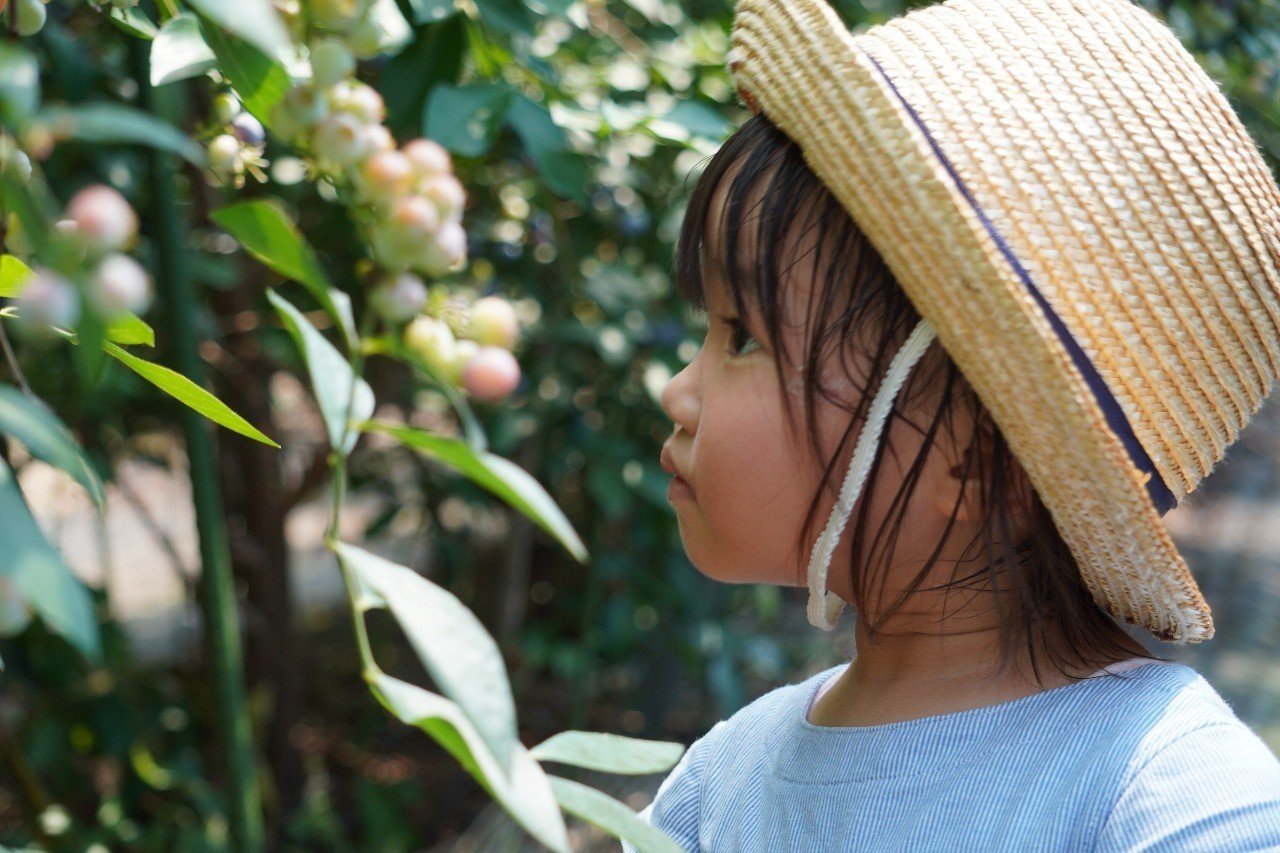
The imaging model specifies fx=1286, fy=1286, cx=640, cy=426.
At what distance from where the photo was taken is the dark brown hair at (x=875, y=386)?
712 millimetres

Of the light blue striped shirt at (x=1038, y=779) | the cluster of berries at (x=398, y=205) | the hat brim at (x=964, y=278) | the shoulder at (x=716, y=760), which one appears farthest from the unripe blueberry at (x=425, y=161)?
the shoulder at (x=716, y=760)

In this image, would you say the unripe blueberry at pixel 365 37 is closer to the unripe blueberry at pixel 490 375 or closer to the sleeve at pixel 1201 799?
the unripe blueberry at pixel 490 375

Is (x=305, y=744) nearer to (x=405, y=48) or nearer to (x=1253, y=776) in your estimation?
(x=405, y=48)

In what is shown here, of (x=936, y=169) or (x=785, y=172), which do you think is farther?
(x=785, y=172)

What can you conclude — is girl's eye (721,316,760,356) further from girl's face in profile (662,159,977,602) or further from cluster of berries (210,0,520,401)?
cluster of berries (210,0,520,401)

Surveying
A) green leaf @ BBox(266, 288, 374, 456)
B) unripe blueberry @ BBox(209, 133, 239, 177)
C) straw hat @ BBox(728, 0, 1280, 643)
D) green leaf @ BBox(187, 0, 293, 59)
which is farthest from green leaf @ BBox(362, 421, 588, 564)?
straw hat @ BBox(728, 0, 1280, 643)

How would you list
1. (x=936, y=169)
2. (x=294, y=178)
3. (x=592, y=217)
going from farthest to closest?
(x=592, y=217) < (x=294, y=178) < (x=936, y=169)

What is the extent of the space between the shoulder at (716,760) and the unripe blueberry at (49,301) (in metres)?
0.67

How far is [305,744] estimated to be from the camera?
7.82 ft

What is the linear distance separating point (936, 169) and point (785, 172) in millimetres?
135

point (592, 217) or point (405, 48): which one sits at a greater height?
point (405, 48)

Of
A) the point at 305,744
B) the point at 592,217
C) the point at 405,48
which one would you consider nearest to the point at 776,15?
the point at 405,48

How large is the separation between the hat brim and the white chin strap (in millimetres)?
43

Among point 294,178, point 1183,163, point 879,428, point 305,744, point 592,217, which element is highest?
point 1183,163
